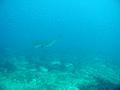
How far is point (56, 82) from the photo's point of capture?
42.9 ft

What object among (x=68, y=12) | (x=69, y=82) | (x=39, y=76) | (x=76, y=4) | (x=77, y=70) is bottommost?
(x=69, y=82)

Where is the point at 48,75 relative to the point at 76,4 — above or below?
below

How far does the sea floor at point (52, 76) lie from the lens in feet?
40.8

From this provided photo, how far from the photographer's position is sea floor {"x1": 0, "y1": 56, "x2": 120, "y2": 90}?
12445 mm

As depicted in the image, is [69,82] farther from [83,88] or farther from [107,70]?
[107,70]

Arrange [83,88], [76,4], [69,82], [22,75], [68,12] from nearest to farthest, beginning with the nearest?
[83,88]
[69,82]
[22,75]
[68,12]
[76,4]

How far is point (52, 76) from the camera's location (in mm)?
14242

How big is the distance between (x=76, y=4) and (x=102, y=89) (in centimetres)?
10835

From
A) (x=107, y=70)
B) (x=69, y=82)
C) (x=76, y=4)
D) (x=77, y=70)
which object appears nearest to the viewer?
(x=69, y=82)

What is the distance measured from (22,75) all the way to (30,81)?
1419 millimetres

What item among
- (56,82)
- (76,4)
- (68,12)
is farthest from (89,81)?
(76,4)

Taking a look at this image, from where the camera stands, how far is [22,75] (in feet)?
46.3

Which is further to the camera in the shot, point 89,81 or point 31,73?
point 31,73

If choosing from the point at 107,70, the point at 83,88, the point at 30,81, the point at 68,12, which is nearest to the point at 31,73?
the point at 30,81
